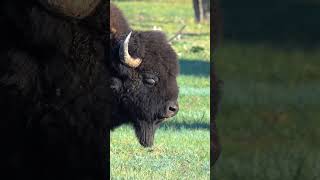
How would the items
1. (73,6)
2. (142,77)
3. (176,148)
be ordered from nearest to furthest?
(73,6) → (176,148) → (142,77)

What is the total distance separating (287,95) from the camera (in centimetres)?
1009

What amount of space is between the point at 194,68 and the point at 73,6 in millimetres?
2701

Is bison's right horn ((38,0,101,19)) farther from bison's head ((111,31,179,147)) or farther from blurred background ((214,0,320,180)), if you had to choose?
bison's head ((111,31,179,147))

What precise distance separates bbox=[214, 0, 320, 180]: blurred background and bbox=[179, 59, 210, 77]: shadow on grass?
137 millimetres

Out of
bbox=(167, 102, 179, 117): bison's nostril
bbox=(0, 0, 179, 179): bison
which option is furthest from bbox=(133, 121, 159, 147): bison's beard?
bbox=(0, 0, 179, 179): bison

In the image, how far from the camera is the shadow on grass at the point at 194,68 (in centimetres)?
568

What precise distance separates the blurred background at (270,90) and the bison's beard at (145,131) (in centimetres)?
33

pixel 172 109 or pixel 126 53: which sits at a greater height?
pixel 126 53

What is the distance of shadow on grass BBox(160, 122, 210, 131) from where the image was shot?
12.7ft

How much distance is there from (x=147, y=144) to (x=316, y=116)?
509 centimetres

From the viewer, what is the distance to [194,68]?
19.4 ft

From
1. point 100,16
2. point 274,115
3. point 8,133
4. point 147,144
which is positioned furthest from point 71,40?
point 274,115

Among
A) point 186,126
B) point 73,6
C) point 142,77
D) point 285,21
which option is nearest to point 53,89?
point 73,6

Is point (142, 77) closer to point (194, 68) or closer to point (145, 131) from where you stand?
point (145, 131)
